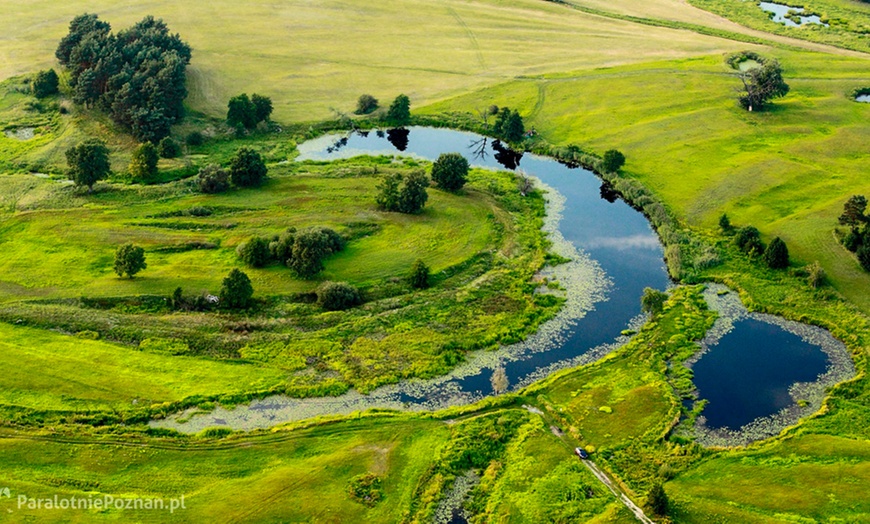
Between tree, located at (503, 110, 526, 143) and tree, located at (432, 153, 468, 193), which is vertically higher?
tree, located at (503, 110, 526, 143)

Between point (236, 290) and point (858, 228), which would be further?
point (858, 228)

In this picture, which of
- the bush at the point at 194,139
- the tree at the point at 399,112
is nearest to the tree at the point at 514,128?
the tree at the point at 399,112

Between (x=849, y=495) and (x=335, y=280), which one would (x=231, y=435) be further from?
(x=849, y=495)

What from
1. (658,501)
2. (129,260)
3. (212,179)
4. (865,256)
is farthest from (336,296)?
(865,256)

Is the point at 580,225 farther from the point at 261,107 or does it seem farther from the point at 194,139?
A: the point at 194,139

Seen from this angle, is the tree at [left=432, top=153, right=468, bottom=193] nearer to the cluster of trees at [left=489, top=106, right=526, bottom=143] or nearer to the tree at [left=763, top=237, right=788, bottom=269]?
the cluster of trees at [left=489, top=106, right=526, bottom=143]

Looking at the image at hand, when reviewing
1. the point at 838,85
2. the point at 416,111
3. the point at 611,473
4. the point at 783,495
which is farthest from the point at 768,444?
the point at 838,85

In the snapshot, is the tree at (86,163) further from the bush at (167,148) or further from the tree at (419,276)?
the tree at (419,276)

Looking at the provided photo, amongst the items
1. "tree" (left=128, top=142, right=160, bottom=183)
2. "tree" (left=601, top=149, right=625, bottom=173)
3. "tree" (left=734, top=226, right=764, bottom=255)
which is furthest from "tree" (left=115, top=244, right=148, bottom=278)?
"tree" (left=734, top=226, right=764, bottom=255)
